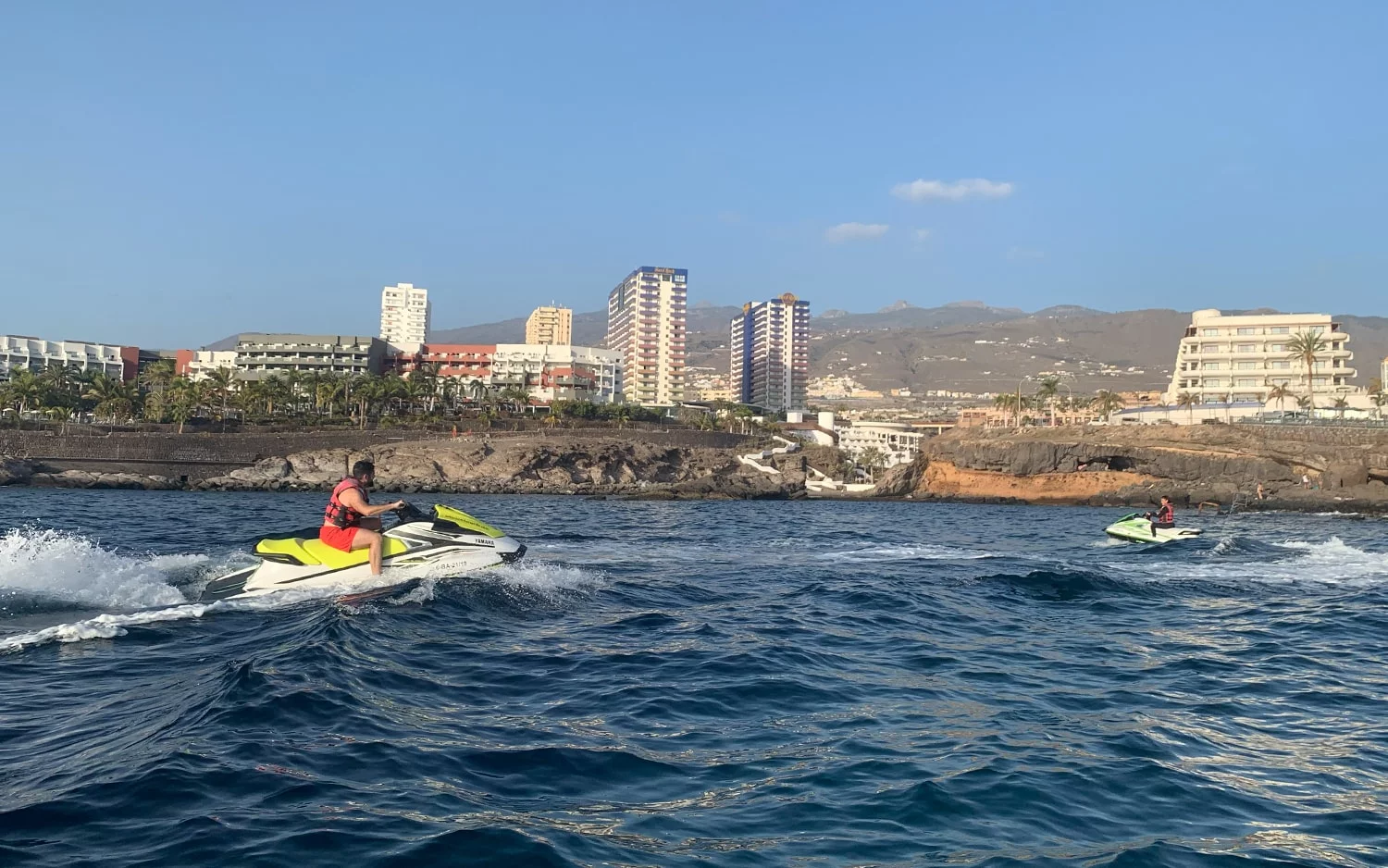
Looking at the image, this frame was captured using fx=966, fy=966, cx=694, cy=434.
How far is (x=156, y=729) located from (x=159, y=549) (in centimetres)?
1683

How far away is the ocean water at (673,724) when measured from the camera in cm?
633

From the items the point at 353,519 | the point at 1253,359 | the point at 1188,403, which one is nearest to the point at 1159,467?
the point at 1188,403

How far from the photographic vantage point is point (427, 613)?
13781mm

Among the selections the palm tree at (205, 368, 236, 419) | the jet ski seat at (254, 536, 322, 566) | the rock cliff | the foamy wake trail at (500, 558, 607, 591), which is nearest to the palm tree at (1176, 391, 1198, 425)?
the rock cliff

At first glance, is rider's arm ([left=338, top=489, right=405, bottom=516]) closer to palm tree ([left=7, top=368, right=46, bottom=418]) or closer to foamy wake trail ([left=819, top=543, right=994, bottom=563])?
foamy wake trail ([left=819, top=543, right=994, bottom=563])

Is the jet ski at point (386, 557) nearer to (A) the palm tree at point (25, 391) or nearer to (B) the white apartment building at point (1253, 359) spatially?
(A) the palm tree at point (25, 391)

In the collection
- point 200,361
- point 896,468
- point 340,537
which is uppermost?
point 200,361

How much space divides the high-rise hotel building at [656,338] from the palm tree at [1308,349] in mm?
107862

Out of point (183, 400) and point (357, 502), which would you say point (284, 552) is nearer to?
point (357, 502)

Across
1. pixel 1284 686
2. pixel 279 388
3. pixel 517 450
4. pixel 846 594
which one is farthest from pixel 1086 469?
pixel 279 388

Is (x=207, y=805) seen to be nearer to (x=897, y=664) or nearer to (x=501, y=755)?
(x=501, y=755)

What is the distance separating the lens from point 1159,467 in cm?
7812

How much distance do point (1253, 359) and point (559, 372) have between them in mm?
89564

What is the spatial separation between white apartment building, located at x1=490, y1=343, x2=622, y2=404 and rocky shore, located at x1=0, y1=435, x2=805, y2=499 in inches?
1736
